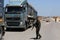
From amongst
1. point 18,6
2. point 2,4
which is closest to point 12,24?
point 18,6

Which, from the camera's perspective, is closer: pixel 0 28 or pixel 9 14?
pixel 0 28

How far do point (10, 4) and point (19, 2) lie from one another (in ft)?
3.82

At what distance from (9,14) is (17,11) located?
42.2 inches

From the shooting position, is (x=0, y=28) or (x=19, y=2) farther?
(x=19, y=2)

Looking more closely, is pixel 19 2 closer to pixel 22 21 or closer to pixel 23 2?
pixel 23 2

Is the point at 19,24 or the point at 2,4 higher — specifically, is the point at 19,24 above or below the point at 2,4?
below

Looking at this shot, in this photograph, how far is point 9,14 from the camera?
27594mm

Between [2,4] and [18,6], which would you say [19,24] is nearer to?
[18,6]

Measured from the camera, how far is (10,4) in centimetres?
2825

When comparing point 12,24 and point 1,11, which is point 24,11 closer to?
point 12,24

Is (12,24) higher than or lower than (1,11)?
lower

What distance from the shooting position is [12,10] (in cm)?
2755

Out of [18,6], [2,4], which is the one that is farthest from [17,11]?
[2,4]

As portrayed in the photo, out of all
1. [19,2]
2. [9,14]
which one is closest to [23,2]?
[19,2]
